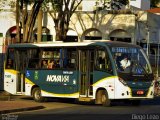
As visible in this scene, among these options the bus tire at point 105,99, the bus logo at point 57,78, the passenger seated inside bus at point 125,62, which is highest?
the passenger seated inside bus at point 125,62

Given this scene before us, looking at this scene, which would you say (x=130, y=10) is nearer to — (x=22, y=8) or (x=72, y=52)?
(x=22, y=8)

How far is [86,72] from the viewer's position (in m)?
23.6

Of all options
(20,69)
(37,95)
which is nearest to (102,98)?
(37,95)

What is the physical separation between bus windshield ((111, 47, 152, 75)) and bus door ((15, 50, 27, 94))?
17.3ft

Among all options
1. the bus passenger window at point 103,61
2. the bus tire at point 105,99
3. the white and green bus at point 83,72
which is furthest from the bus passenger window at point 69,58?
the bus tire at point 105,99

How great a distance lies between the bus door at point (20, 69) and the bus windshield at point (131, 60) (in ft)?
17.3

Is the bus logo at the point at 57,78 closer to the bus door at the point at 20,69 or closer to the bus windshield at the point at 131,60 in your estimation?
the bus door at the point at 20,69

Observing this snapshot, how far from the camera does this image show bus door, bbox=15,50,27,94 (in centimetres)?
2611

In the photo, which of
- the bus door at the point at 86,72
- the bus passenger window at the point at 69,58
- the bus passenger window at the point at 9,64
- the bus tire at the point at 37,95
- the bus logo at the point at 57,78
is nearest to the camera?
the bus door at the point at 86,72

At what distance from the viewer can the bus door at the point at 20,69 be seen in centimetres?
2611

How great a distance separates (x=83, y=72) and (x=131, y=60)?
2266 mm

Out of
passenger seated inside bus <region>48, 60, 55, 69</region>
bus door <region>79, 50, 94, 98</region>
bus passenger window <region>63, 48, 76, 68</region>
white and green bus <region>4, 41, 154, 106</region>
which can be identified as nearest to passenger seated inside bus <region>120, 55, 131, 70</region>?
white and green bus <region>4, 41, 154, 106</region>

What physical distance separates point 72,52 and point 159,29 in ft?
93.7

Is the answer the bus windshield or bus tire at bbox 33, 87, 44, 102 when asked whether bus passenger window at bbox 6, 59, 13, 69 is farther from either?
the bus windshield
